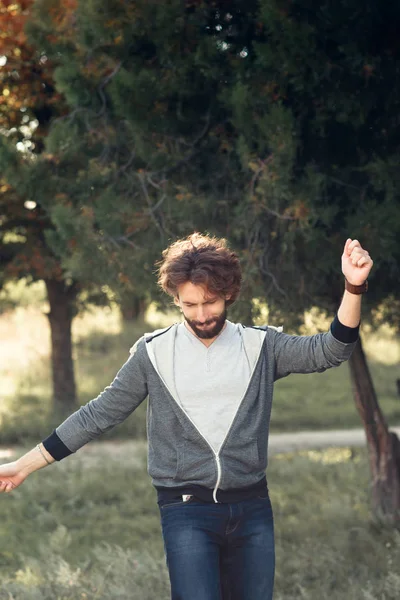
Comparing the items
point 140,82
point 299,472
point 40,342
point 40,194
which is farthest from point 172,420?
point 40,342

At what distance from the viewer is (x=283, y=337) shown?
3.66m

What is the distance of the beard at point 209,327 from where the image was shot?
3527 millimetres

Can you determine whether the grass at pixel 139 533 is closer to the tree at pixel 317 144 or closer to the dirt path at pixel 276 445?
the dirt path at pixel 276 445

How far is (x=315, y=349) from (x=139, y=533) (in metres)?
5.98

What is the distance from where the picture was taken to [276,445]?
13.6 m

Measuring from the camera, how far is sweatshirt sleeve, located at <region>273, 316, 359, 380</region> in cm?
346

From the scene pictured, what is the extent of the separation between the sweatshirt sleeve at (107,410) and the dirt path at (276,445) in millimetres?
8536

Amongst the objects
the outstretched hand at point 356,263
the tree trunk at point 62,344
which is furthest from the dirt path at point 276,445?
the outstretched hand at point 356,263

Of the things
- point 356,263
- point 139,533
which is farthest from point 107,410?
point 139,533

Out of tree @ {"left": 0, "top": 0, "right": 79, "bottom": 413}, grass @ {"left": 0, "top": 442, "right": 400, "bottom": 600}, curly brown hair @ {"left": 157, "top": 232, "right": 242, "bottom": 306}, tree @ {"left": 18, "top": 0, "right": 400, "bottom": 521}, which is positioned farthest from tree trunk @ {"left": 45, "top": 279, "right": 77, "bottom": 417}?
curly brown hair @ {"left": 157, "top": 232, "right": 242, "bottom": 306}

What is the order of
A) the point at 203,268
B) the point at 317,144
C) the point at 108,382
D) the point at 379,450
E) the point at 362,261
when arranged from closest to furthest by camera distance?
the point at 362,261 → the point at 203,268 → the point at 317,144 → the point at 379,450 → the point at 108,382

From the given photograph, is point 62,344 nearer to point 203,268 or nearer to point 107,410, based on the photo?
point 107,410

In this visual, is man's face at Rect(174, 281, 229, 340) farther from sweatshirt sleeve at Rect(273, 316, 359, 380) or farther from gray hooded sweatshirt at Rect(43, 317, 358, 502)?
sweatshirt sleeve at Rect(273, 316, 359, 380)

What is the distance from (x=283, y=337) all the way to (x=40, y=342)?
793 inches
